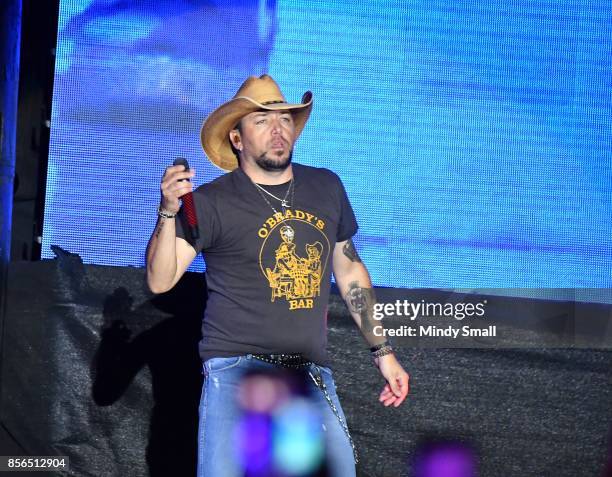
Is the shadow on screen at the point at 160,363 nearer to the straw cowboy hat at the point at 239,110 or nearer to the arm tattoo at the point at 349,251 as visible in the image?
the straw cowboy hat at the point at 239,110

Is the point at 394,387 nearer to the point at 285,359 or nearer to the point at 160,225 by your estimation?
the point at 285,359

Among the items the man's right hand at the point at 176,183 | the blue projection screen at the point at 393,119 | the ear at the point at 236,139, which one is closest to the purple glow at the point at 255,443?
the man's right hand at the point at 176,183

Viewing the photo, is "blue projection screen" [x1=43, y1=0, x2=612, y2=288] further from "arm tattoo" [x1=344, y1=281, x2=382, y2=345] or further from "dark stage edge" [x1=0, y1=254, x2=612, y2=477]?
"arm tattoo" [x1=344, y1=281, x2=382, y2=345]

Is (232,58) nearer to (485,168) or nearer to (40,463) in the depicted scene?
(485,168)

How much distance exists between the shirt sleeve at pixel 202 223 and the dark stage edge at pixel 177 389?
47.8 inches

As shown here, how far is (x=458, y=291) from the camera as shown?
509 cm

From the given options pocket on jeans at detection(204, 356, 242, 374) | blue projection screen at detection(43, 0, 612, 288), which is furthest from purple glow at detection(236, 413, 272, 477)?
blue projection screen at detection(43, 0, 612, 288)

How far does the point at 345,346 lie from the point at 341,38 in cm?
166

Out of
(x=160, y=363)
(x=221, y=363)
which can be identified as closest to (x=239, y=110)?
(x=221, y=363)

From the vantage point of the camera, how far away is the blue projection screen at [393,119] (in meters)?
4.94

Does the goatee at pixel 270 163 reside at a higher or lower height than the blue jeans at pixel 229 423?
higher

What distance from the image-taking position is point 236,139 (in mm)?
4242

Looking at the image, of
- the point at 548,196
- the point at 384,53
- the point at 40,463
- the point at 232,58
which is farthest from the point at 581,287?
the point at 40,463

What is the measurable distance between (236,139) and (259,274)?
2.36 feet
